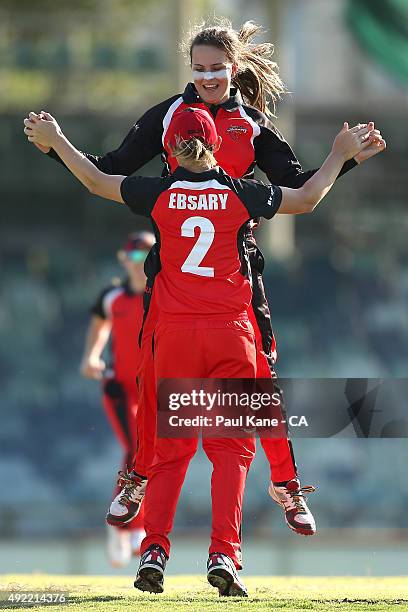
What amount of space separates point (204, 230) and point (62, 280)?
34.3ft

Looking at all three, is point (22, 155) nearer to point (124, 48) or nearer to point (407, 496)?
point (124, 48)

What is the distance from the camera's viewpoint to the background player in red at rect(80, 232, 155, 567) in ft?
32.2

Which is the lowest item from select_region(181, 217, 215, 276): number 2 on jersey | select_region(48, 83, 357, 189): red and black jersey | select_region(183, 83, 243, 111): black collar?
select_region(181, 217, 215, 276): number 2 on jersey

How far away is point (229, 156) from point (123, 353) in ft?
14.2

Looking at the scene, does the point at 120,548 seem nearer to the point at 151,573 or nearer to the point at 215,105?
the point at 151,573

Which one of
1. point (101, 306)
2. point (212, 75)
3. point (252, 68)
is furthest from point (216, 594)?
point (101, 306)

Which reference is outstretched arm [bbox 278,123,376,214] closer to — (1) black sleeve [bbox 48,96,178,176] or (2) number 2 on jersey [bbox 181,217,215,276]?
(2) number 2 on jersey [bbox 181,217,215,276]

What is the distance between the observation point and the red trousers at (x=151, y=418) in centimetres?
596

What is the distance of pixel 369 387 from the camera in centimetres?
612

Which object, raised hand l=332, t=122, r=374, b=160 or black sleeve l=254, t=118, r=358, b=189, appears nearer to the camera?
raised hand l=332, t=122, r=374, b=160

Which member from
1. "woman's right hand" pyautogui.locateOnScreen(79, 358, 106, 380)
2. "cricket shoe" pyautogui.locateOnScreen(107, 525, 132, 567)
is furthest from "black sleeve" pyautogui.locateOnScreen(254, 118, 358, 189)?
"woman's right hand" pyautogui.locateOnScreen(79, 358, 106, 380)

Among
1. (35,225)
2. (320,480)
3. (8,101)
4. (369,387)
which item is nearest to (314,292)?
(320,480)

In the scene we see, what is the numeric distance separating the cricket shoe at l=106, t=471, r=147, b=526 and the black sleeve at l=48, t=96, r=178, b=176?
132 centimetres

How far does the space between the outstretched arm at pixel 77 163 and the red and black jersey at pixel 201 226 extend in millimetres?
69
